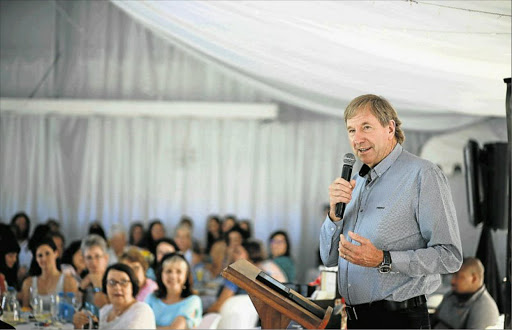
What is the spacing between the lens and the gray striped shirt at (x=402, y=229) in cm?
279

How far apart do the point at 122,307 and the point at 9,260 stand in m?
1.13

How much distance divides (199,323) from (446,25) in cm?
275

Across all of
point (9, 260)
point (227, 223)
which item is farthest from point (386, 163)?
point (227, 223)

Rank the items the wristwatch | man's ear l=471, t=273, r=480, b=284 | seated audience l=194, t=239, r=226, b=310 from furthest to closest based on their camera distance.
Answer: seated audience l=194, t=239, r=226, b=310
man's ear l=471, t=273, r=480, b=284
the wristwatch

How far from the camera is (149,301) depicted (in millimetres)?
5859

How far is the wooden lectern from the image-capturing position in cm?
264

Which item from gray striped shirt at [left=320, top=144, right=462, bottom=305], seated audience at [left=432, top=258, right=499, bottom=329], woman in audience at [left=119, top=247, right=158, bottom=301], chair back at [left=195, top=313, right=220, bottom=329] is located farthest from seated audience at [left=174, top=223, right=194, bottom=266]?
gray striped shirt at [left=320, top=144, right=462, bottom=305]

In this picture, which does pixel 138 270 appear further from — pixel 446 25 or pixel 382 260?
pixel 382 260

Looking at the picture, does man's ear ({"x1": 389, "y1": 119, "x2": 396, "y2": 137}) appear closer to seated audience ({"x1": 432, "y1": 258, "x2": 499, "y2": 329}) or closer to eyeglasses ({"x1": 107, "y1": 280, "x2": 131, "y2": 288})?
eyeglasses ({"x1": 107, "y1": 280, "x2": 131, "y2": 288})

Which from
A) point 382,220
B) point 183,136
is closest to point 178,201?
point 183,136

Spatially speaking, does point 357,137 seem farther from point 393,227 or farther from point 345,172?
point 393,227

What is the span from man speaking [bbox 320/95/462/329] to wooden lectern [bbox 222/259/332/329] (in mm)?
254

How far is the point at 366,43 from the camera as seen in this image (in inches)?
187

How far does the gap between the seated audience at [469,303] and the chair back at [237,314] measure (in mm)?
1442
